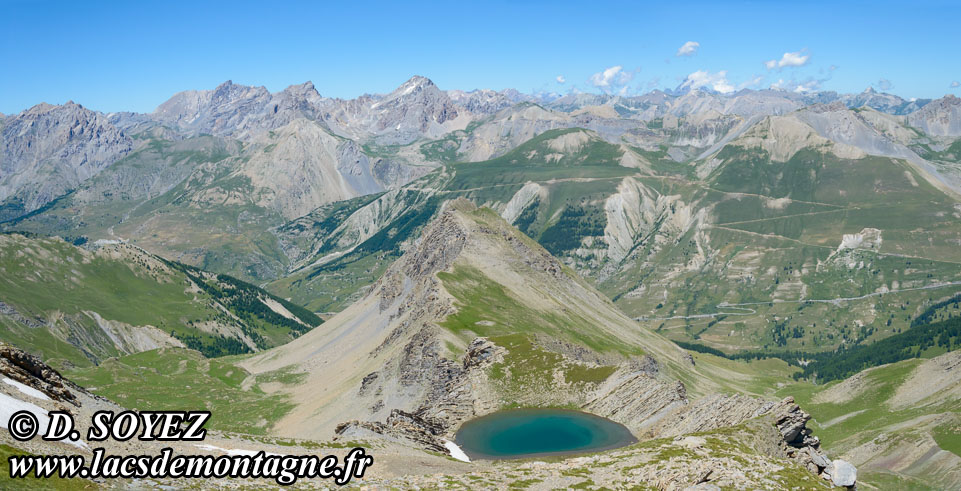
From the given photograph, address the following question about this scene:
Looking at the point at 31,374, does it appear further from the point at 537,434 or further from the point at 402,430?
the point at 537,434

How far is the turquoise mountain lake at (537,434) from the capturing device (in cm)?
10644

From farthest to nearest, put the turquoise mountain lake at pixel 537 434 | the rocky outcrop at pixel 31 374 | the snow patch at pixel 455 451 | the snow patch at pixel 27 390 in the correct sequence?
the turquoise mountain lake at pixel 537 434, the snow patch at pixel 455 451, the rocky outcrop at pixel 31 374, the snow patch at pixel 27 390

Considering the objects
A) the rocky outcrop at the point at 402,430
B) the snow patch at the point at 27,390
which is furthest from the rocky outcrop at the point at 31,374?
the rocky outcrop at the point at 402,430

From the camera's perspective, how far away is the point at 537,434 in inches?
4525

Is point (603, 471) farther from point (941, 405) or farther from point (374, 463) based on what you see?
point (941, 405)

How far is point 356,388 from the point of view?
196125 millimetres

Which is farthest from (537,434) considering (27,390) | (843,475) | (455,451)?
(27,390)

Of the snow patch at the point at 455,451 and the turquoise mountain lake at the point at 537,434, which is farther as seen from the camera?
the turquoise mountain lake at the point at 537,434

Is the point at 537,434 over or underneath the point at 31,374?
underneath

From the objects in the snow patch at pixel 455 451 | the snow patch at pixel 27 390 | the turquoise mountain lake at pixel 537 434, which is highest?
the snow patch at pixel 27 390

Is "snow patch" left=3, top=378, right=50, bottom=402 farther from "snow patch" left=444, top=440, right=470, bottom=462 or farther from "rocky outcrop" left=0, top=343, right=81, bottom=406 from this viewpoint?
"snow patch" left=444, top=440, right=470, bottom=462

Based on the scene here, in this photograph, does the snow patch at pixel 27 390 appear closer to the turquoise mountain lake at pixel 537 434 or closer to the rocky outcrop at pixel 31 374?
the rocky outcrop at pixel 31 374

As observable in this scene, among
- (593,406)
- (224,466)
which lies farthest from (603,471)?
(593,406)

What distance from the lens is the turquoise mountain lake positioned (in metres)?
106
